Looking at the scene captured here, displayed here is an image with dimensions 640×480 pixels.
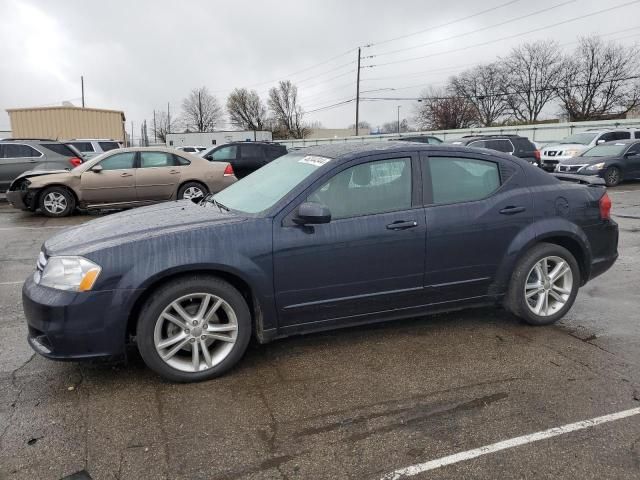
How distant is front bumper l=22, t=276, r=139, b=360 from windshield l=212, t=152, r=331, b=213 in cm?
113

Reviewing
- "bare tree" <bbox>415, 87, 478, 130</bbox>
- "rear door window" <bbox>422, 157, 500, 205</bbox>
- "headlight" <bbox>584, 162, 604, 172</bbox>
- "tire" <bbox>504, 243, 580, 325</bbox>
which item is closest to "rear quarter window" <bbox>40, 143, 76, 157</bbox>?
"rear door window" <bbox>422, 157, 500, 205</bbox>

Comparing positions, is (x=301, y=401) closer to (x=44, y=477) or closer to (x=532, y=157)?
(x=44, y=477)

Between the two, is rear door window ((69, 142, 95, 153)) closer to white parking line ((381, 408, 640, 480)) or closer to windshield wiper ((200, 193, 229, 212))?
windshield wiper ((200, 193, 229, 212))

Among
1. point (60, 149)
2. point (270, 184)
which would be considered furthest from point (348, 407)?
point (60, 149)

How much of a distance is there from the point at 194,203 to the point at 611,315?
3948mm

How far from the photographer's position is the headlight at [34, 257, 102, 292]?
3.10m

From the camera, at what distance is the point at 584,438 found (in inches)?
106

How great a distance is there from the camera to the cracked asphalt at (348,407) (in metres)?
2.51

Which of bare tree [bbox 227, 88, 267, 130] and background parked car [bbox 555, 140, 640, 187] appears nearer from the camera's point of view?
background parked car [bbox 555, 140, 640, 187]

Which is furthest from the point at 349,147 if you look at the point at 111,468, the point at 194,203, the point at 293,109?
the point at 293,109

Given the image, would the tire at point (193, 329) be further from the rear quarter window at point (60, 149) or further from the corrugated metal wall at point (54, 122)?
the corrugated metal wall at point (54, 122)

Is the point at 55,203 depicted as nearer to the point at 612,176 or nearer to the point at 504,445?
the point at 504,445

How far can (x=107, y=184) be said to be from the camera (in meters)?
11.0

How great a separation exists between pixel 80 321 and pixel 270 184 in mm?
1745
